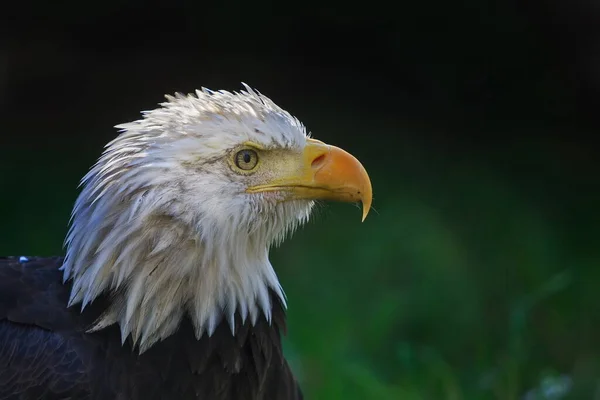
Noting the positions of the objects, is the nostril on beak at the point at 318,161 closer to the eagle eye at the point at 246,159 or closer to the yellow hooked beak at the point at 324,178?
the yellow hooked beak at the point at 324,178

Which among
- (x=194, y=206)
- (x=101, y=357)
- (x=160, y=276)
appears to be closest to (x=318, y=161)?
(x=194, y=206)

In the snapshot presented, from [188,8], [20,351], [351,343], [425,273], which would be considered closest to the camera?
[20,351]

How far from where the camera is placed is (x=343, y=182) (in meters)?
2.56

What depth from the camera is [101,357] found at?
8.21 feet

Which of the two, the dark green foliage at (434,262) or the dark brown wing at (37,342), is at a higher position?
the dark brown wing at (37,342)

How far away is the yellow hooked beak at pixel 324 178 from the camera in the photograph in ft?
8.41

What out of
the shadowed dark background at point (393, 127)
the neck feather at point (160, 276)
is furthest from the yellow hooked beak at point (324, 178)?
the shadowed dark background at point (393, 127)

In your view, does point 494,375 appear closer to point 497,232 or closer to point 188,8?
point 497,232

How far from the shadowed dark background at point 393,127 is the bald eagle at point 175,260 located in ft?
8.33

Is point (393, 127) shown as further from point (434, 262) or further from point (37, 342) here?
point (37, 342)

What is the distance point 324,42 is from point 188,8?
994mm

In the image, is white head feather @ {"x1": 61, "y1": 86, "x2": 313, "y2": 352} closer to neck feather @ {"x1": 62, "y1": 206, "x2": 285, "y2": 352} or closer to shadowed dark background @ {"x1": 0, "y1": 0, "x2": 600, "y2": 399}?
neck feather @ {"x1": 62, "y1": 206, "x2": 285, "y2": 352}

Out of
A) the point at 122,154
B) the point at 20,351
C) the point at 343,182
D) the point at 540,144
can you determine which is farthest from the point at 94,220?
the point at 540,144

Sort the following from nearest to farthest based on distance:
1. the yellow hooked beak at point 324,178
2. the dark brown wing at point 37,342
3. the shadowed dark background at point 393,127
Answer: the dark brown wing at point 37,342 < the yellow hooked beak at point 324,178 < the shadowed dark background at point 393,127
